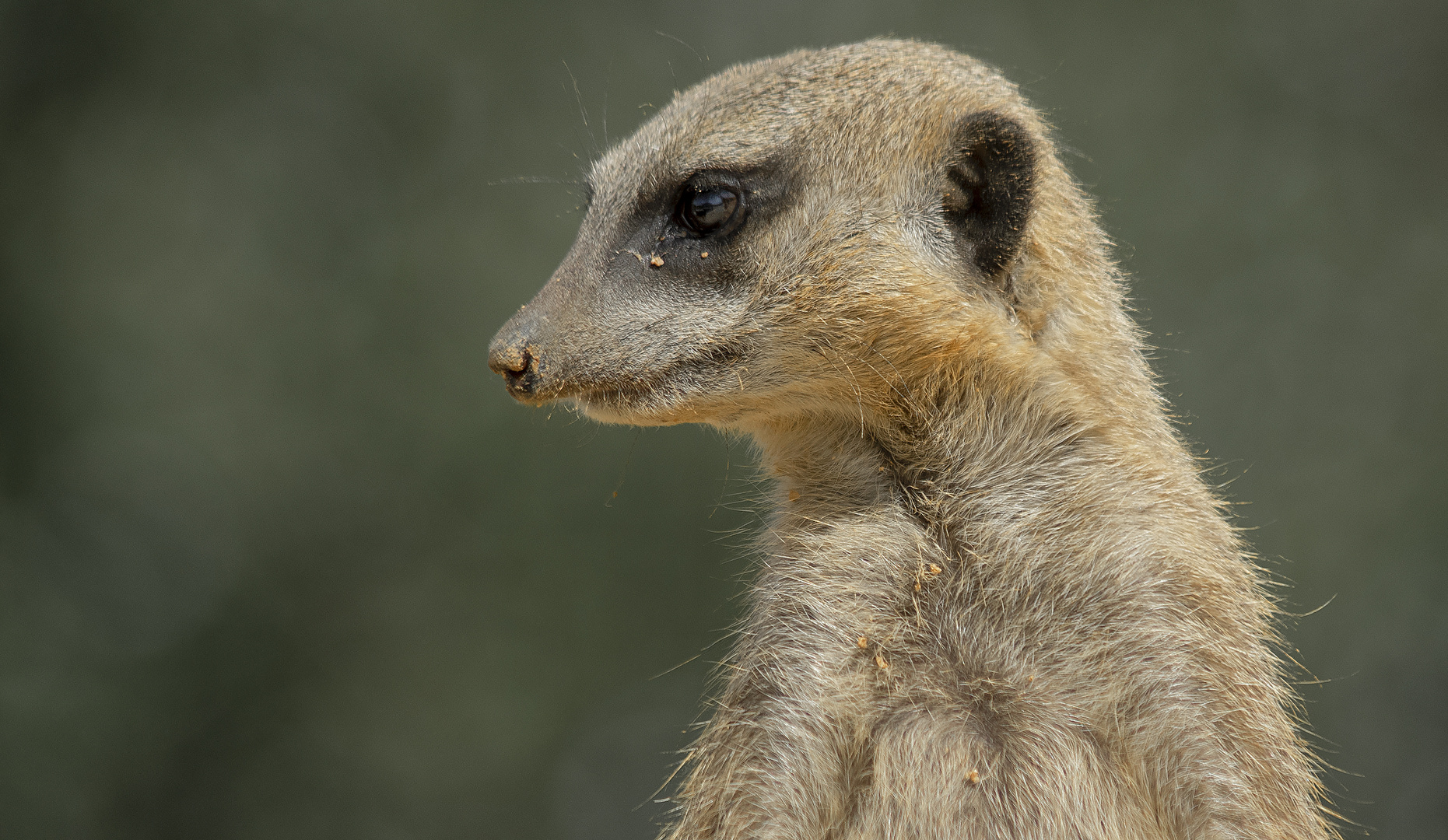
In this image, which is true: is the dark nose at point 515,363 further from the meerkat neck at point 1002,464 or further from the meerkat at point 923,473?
the meerkat neck at point 1002,464

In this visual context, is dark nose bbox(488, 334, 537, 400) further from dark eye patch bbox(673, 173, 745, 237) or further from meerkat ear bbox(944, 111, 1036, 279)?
meerkat ear bbox(944, 111, 1036, 279)

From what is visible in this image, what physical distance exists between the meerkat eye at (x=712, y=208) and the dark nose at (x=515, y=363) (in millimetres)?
409

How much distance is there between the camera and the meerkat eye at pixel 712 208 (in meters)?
2.06

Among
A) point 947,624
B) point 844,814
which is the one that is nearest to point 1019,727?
point 947,624

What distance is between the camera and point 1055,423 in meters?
2.00

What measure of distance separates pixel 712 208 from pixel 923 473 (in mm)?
637

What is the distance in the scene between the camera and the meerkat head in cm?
197

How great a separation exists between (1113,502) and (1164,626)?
23 cm

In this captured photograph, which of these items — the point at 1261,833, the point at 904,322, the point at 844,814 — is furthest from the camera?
the point at 904,322

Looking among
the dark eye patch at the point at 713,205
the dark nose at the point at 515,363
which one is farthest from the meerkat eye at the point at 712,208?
the dark nose at the point at 515,363

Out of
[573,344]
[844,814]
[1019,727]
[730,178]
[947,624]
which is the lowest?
[844,814]

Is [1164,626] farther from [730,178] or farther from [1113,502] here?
[730,178]

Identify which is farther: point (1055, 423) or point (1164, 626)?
point (1055, 423)

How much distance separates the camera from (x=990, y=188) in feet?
6.76
